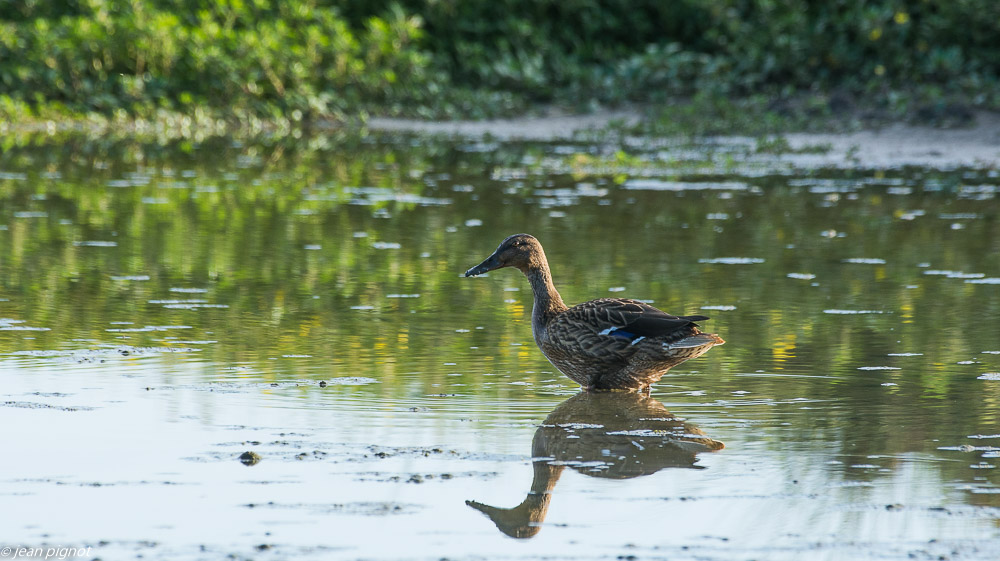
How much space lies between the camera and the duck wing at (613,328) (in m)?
6.76

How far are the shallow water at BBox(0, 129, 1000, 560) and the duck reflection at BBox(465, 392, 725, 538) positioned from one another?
0.02 metres

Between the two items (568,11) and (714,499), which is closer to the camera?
(714,499)

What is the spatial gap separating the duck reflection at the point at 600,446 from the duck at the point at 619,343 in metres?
0.17

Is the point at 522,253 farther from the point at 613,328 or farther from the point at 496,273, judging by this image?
the point at 496,273

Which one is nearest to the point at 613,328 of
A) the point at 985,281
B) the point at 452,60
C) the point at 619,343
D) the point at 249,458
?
the point at 619,343

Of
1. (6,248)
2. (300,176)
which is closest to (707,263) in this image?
(6,248)

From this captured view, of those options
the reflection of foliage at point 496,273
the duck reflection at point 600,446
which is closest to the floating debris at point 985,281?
the reflection of foliage at point 496,273

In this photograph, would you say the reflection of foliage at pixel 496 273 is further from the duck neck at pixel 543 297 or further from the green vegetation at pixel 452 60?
the green vegetation at pixel 452 60

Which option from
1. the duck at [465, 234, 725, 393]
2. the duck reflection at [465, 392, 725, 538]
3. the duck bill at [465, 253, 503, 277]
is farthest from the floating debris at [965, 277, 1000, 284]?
the duck reflection at [465, 392, 725, 538]

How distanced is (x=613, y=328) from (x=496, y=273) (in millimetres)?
3846

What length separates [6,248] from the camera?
11.0m

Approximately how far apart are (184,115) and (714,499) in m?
20.4

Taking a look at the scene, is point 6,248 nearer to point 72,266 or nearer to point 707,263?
point 72,266

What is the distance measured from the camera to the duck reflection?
4.82 meters
